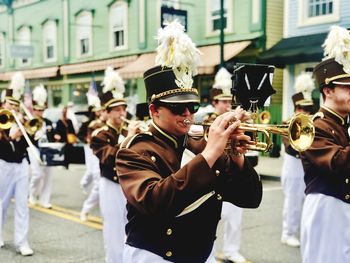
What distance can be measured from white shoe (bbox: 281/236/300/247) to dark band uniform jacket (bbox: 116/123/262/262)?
3.91m

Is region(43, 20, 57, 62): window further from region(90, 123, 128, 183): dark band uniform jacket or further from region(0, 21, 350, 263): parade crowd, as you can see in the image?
region(90, 123, 128, 183): dark band uniform jacket

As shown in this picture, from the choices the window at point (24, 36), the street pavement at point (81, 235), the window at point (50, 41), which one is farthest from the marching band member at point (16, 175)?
the window at point (24, 36)

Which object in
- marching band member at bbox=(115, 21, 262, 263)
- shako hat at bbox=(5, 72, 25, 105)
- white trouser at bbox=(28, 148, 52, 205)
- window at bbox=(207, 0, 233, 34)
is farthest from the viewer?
window at bbox=(207, 0, 233, 34)

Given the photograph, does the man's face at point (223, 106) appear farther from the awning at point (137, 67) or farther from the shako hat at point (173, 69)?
the awning at point (137, 67)

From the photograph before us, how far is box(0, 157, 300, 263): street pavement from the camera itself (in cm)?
605

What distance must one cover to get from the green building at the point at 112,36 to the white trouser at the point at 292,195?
5.05m

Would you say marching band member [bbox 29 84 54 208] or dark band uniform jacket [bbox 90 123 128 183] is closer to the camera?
dark band uniform jacket [bbox 90 123 128 183]

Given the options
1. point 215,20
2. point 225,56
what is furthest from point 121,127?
point 215,20

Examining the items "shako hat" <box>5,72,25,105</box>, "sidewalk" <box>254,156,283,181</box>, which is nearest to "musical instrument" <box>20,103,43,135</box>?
"shako hat" <box>5,72,25,105</box>

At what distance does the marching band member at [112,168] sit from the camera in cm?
510

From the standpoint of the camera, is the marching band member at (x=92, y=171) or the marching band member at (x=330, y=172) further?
the marching band member at (x=92, y=171)

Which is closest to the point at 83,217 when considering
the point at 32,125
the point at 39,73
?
the point at 32,125

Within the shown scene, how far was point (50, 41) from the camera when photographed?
24.8 metres

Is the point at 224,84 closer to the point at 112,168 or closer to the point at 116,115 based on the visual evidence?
the point at 116,115
